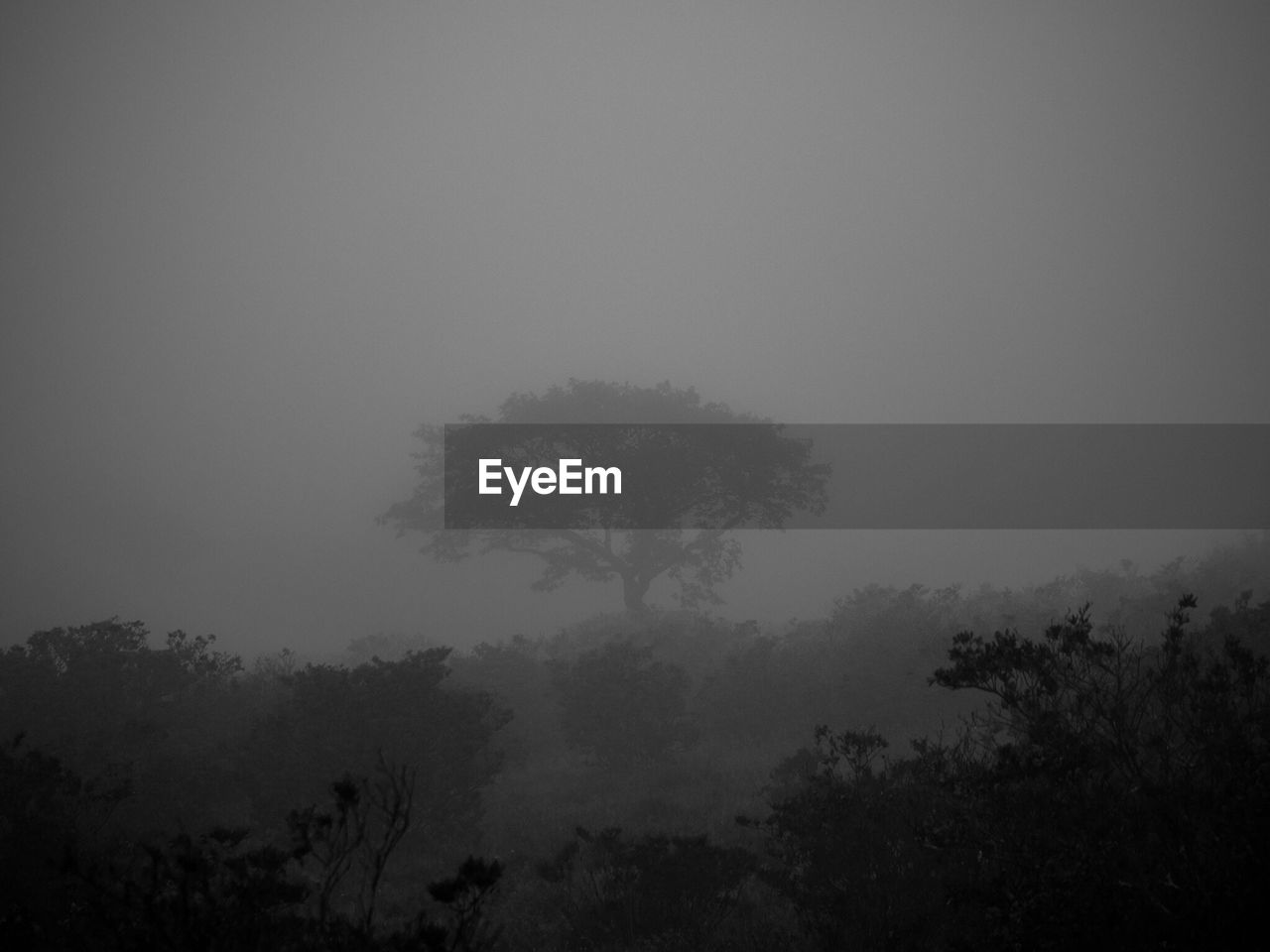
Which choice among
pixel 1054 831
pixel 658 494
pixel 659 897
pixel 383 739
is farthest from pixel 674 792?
pixel 658 494

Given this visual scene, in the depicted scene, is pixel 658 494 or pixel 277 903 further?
pixel 658 494

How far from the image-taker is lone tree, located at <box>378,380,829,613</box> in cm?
2677

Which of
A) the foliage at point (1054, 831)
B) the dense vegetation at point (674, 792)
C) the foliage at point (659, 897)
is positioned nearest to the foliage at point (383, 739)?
the dense vegetation at point (674, 792)

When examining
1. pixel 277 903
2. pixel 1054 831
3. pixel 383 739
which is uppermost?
pixel 1054 831

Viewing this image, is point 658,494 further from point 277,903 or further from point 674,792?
point 277,903

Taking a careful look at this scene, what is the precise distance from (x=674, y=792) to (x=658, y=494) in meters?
15.9

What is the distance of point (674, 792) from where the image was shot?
1094 centimetres

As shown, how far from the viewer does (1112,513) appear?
3497cm

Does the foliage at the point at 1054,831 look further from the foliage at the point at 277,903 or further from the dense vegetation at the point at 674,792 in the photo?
the foliage at the point at 277,903

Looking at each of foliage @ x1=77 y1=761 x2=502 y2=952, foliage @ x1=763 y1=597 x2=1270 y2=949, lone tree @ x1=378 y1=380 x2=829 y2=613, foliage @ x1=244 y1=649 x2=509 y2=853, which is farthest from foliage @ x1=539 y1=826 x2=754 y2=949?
lone tree @ x1=378 y1=380 x2=829 y2=613

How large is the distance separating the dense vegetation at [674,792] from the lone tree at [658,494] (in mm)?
9299

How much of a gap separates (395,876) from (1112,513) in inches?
1508

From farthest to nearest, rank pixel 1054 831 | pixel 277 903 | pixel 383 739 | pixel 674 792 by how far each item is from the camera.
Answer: pixel 674 792 < pixel 383 739 < pixel 1054 831 < pixel 277 903

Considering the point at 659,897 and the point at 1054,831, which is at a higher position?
the point at 1054,831
